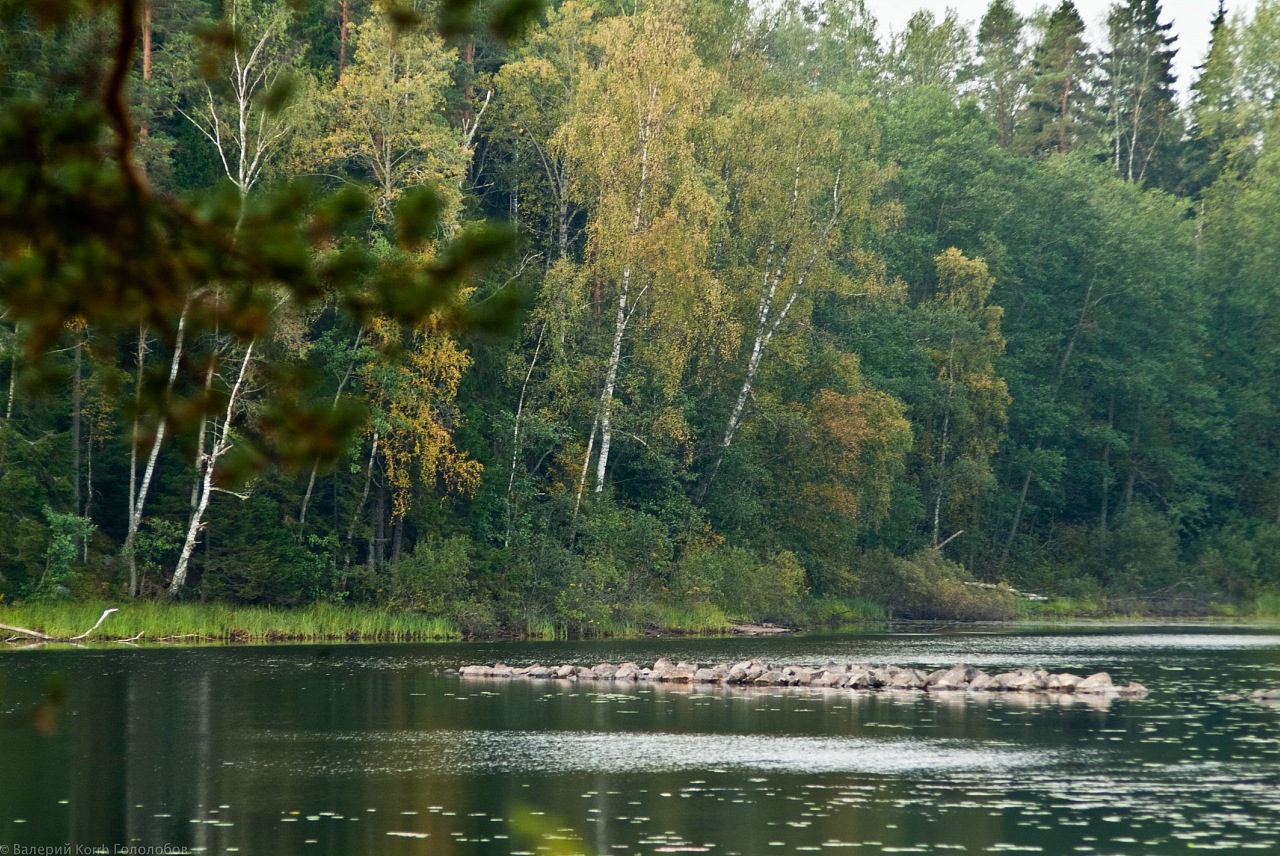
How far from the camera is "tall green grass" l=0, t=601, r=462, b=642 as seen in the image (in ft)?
120

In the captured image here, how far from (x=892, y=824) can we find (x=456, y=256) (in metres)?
9.93

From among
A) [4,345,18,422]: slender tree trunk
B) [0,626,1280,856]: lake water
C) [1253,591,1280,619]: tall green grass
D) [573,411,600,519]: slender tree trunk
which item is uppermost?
[4,345,18,422]: slender tree trunk

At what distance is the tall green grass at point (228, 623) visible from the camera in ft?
120

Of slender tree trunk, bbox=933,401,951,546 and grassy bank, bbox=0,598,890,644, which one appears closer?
grassy bank, bbox=0,598,890,644

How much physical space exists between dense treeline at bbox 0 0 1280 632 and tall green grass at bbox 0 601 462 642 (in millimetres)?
746

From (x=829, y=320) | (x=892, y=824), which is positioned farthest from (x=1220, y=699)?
(x=829, y=320)

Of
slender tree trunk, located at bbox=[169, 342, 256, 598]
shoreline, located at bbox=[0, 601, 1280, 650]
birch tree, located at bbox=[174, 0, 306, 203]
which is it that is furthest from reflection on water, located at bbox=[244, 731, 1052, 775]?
birch tree, located at bbox=[174, 0, 306, 203]

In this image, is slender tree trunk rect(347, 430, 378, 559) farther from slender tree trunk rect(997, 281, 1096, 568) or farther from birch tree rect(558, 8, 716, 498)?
slender tree trunk rect(997, 281, 1096, 568)

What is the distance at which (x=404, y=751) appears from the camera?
20.8 meters

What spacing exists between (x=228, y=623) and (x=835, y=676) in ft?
53.0

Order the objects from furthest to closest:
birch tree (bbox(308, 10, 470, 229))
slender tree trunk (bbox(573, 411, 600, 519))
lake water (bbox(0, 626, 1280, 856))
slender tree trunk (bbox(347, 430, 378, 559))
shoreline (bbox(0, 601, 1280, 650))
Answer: slender tree trunk (bbox(573, 411, 600, 519)) → birch tree (bbox(308, 10, 470, 229)) → slender tree trunk (bbox(347, 430, 378, 559)) → shoreline (bbox(0, 601, 1280, 650)) → lake water (bbox(0, 626, 1280, 856))

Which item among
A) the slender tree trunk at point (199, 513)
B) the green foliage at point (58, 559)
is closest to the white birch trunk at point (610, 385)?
the slender tree trunk at point (199, 513)

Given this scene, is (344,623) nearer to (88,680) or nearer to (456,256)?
(88,680)

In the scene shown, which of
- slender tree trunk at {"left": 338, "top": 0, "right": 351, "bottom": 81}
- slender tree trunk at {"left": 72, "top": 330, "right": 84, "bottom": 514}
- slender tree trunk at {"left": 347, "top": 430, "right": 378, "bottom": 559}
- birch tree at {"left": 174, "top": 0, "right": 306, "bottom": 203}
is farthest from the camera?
slender tree trunk at {"left": 338, "top": 0, "right": 351, "bottom": 81}
